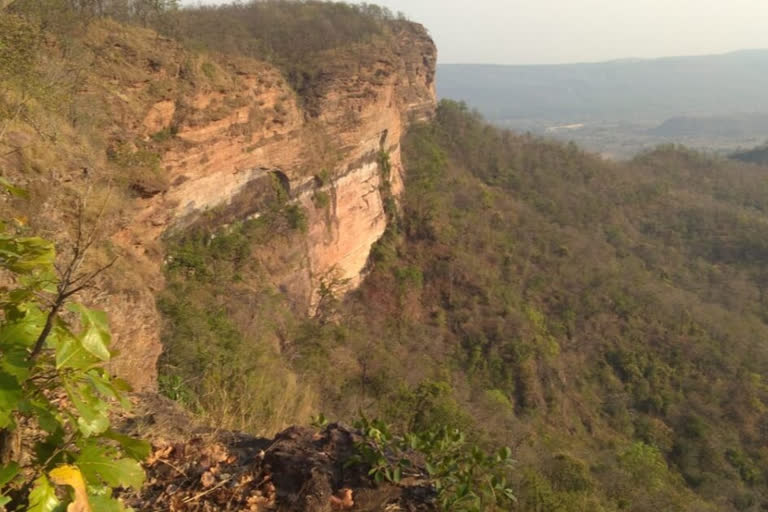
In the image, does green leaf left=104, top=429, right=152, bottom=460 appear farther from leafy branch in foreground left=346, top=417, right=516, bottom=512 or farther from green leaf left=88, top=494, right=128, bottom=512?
leafy branch in foreground left=346, top=417, right=516, bottom=512

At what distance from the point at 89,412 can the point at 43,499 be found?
201 millimetres

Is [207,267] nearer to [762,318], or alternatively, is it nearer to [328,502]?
[328,502]

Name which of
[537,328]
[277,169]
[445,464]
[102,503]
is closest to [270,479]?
[445,464]

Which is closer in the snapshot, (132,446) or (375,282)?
(132,446)

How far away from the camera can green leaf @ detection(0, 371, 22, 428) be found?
3.53 ft

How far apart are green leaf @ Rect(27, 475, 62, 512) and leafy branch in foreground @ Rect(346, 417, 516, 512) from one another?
168cm

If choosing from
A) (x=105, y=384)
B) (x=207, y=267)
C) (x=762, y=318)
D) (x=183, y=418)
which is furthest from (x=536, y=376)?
(x=105, y=384)

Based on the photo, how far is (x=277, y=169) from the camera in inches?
620

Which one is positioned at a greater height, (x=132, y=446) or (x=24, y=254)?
(x=24, y=254)

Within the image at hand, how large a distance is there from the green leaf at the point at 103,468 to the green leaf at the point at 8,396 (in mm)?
195

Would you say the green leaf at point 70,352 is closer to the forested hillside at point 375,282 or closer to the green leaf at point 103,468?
the forested hillside at point 375,282

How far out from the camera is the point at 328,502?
2408 millimetres

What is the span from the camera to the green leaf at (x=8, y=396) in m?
1.08

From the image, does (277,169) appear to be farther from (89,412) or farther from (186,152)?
(89,412)
